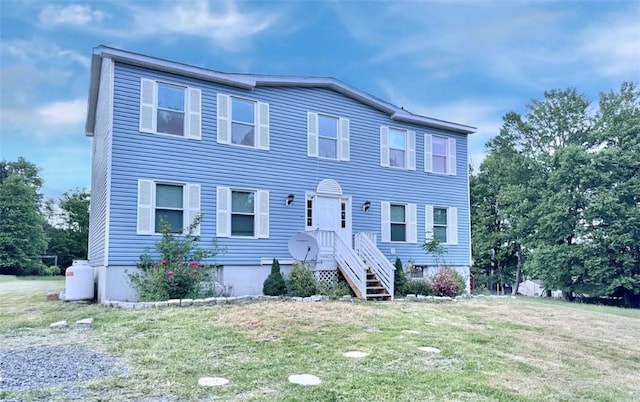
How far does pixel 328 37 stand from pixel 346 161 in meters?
3.91

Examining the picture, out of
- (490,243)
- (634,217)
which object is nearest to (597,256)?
(634,217)

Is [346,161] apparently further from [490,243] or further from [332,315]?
[490,243]

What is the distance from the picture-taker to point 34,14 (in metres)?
9.23

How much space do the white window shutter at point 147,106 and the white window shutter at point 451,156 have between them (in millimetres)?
9866

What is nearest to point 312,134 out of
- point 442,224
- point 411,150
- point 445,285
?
point 411,150

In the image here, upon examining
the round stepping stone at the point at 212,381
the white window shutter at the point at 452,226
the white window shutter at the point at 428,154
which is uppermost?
the white window shutter at the point at 428,154

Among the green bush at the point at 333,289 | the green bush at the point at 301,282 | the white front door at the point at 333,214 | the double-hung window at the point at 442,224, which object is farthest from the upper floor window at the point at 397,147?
the green bush at the point at 301,282

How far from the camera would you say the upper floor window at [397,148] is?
14.6 meters

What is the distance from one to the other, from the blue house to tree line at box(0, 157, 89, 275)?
1441cm

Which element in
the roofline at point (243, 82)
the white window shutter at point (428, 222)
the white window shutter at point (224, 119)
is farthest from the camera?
the white window shutter at point (428, 222)

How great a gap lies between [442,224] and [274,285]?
7.13m

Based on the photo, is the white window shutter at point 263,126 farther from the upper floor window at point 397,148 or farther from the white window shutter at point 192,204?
the upper floor window at point 397,148

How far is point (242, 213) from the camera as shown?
11828mm

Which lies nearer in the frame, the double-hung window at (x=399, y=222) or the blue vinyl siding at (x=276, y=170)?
the blue vinyl siding at (x=276, y=170)
